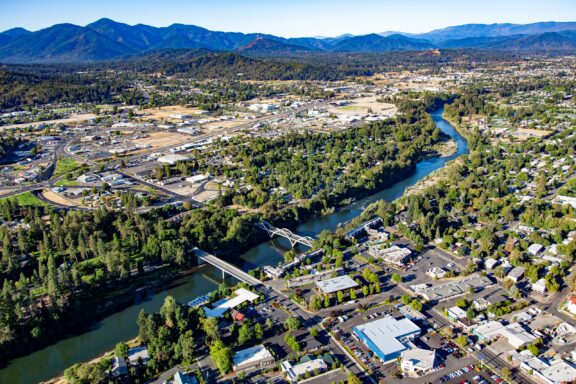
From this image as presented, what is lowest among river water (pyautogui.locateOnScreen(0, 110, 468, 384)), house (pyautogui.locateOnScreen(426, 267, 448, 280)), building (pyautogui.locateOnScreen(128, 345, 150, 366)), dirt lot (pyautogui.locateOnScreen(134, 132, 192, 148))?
river water (pyautogui.locateOnScreen(0, 110, 468, 384))

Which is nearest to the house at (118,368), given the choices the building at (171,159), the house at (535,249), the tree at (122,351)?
the tree at (122,351)

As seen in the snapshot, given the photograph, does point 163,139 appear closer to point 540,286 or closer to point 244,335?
point 244,335

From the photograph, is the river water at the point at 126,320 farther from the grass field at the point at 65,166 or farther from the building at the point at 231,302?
the grass field at the point at 65,166

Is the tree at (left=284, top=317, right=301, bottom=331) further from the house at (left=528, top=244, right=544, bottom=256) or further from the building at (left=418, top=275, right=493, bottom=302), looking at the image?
the house at (left=528, top=244, right=544, bottom=256)

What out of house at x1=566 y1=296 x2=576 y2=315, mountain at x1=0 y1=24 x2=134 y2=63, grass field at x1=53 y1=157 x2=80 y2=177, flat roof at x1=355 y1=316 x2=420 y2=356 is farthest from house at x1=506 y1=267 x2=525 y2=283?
mountain at x1=0 y1=24 x2=134 y2=63

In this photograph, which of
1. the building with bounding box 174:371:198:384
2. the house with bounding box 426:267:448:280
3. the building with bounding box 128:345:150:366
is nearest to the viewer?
the building with bounding box 174:371:198:384

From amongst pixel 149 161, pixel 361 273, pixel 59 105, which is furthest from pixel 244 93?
pixel 361 273
